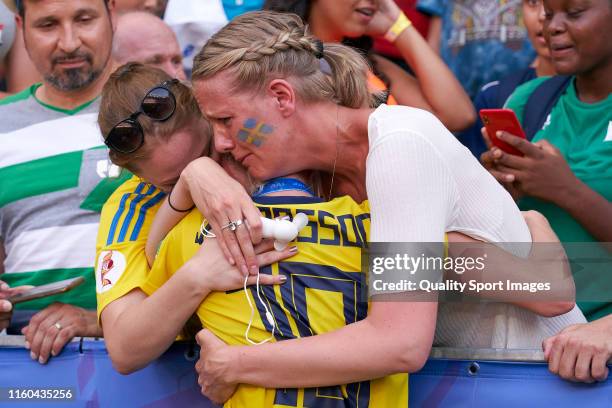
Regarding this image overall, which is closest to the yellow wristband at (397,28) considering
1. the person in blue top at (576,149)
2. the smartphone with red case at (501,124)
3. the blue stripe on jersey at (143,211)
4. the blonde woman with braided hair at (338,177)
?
the person in blue top at (576,149)

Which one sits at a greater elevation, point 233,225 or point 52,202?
point 233,225

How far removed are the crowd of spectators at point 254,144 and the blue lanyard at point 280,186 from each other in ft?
0.10

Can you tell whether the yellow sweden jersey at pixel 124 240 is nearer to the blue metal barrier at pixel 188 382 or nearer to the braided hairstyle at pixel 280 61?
the blue metal barrier at pixel 188 382

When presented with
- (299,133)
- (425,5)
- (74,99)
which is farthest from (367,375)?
(425,5)

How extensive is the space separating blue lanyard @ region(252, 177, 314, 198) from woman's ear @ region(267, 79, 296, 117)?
0.62 feet

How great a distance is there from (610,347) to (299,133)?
100 cm

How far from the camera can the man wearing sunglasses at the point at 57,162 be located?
3.62 meters

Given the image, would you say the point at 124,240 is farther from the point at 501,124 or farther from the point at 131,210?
the point at 501,124

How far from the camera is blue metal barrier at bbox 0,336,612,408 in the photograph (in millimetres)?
2512

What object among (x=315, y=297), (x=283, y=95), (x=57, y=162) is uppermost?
(x=283, y=95)

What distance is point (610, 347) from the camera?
7.88ft

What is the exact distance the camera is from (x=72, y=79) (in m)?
3.95

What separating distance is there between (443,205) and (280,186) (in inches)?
19.7

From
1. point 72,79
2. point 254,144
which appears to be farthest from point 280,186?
point 72,79
